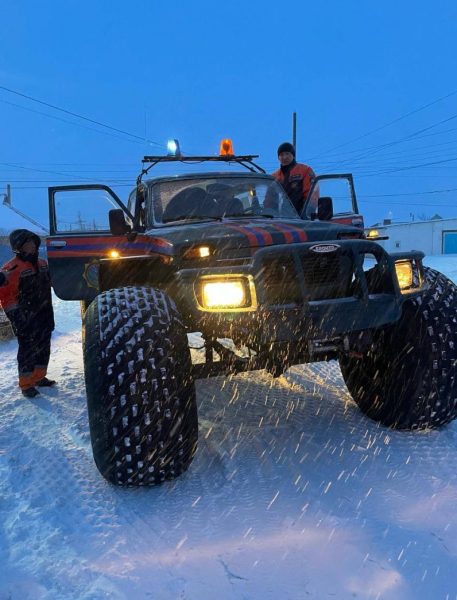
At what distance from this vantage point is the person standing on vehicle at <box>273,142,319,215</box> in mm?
5301

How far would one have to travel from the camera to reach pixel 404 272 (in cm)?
300

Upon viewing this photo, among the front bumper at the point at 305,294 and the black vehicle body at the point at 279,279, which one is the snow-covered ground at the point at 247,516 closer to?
the black vehicle body at the point at 279,279

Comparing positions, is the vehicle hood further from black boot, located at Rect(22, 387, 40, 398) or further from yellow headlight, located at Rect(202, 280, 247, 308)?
black boot, located at Rect(22, 387, 40, 398)

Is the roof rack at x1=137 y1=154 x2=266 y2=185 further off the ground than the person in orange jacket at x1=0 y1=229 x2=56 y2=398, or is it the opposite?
the roof rack at x1=137 y1=154 x2=266 y2=185


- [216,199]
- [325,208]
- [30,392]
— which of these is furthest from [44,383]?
[325,208]

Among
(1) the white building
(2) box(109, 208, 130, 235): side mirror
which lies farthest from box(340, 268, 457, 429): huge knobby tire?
(1) the white building

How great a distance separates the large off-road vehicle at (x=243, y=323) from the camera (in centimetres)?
249

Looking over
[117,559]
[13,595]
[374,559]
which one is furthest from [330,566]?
[13,595]

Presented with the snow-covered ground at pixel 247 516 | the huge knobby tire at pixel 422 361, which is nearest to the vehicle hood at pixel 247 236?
the huge knobby tire at pixel 422 361

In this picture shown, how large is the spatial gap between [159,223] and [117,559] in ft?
8.21

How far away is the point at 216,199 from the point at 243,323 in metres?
1.80

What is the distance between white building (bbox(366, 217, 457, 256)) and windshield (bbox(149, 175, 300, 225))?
2846 centimetres

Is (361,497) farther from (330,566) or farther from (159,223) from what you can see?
(159,223)

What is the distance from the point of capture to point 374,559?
2035 millimetres
